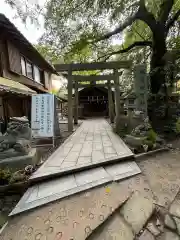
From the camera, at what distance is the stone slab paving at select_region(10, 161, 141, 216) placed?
2408 millimetres

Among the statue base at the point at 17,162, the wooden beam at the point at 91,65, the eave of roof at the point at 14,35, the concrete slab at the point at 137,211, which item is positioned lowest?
the concrete slab at the point at 137,211

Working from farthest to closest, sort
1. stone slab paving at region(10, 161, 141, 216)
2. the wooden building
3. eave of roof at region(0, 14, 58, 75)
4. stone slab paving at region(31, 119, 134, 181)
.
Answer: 1. the wooden building
2. eave of roof at region(0, 14, 58, 75)
3. stone slab paving at region(31, 119, 134, 181)
4. stone slab paving at region(10, 161, 141, 216)

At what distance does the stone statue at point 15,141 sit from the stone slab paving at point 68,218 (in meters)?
1.51

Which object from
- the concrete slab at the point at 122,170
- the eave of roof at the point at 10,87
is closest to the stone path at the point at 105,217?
the concrete slab at the point at 122,170

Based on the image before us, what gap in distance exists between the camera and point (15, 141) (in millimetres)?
3475

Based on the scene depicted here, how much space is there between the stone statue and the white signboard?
4.06 feet

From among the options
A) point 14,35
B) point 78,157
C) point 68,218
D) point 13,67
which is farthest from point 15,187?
point 14,35

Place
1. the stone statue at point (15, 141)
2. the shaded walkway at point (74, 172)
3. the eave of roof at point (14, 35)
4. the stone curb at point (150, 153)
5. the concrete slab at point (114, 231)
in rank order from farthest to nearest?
the eave of roof at point (14, 35)
the stone curb at point (150, 153)
the stone statue at point (15, 141)
the shaded walkway at point (74, 172)
the concrete slab at point (114, 231)

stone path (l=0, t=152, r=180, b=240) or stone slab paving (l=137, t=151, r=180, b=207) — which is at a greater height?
stone slab paving (l=137, t=151, r=180, b=207)

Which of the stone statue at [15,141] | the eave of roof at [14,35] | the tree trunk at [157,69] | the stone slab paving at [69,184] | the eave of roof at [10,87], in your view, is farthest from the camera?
the tree trunk at [157,69]

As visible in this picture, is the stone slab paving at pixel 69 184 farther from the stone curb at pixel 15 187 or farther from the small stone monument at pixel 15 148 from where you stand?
the small stone monument at pixel 15 148

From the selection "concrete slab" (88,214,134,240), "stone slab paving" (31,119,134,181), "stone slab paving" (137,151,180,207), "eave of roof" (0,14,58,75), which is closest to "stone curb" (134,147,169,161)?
"stone slab paving" (137,151,180,207)

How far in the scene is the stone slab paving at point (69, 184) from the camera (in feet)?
7.90

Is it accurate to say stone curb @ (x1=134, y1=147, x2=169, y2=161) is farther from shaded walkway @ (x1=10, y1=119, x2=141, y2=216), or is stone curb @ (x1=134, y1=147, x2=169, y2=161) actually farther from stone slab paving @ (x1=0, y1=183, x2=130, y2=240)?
stone slab paving @ (x1=0, y1=183, x2=130, y2=240)
